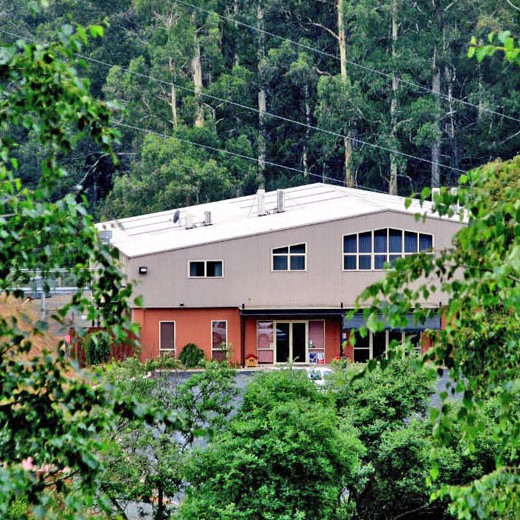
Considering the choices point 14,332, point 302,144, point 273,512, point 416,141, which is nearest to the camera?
point 14,332

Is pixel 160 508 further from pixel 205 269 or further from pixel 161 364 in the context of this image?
pixel 205 269

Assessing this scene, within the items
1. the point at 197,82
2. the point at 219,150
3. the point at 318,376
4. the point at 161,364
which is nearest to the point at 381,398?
the point at 318,376

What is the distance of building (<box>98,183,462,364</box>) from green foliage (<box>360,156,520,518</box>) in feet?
104

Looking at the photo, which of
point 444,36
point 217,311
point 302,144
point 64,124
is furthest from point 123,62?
point 64,124

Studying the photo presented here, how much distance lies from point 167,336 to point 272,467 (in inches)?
1002

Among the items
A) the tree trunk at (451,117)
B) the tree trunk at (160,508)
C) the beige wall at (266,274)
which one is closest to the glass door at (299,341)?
the beige wall at (266,274)

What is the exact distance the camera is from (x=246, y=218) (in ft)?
155

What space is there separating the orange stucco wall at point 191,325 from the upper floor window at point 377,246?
432 centimetres

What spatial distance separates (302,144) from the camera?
71.2 metres

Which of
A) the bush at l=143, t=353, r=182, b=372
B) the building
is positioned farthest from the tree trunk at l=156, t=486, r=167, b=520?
the building

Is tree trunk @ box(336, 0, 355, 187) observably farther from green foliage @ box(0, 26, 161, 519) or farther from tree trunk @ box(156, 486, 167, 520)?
green foliage @ box(0, 26, 161, 519)

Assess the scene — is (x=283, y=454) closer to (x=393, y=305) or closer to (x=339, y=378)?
(x=339, y=378)

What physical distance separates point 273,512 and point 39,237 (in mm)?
9742

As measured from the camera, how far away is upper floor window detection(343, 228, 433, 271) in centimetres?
4091
